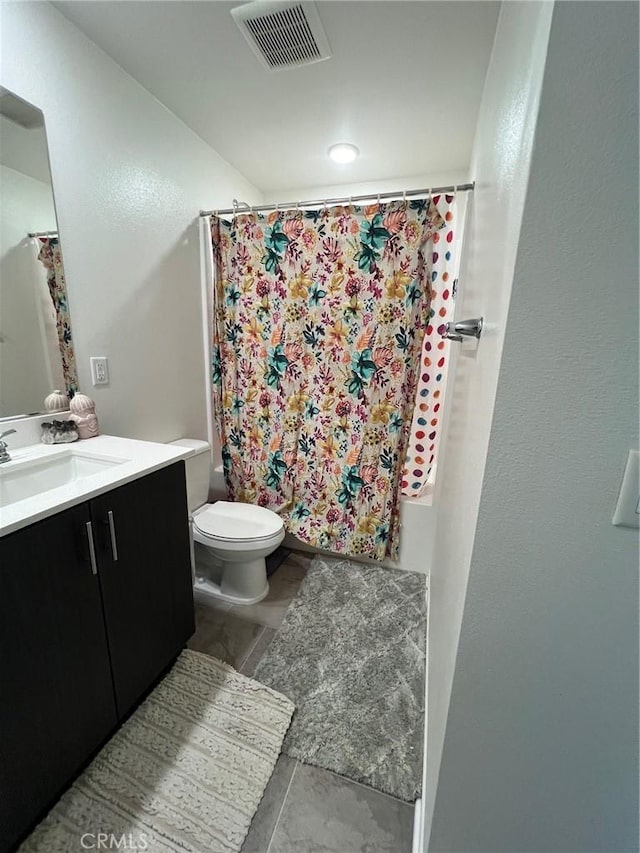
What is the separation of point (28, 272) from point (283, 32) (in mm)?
1208

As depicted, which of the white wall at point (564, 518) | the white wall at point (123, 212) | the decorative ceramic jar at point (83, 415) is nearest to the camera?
the white wall at point (564, 518)

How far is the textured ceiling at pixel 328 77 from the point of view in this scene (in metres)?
1.13

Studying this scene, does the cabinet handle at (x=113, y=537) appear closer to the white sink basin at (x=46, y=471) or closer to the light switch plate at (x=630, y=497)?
the white sink basin at (x=46, y=471)

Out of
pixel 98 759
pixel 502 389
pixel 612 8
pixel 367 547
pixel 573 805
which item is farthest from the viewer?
pixel 367 547

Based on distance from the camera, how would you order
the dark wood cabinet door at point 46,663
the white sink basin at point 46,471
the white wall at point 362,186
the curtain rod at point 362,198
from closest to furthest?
the dark wood cabinet door at point 46,663 < the white sink basin at point 46,471 < the curtain rod at point 362,198 < the white wall at point 362,186

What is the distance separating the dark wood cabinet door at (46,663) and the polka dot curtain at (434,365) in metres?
1.50

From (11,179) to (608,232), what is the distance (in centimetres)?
161

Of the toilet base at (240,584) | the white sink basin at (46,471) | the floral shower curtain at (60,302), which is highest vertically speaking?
the floral shower curtain at (60,302)

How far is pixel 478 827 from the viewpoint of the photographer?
0.72 metres

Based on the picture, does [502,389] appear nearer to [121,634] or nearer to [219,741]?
[121,634]

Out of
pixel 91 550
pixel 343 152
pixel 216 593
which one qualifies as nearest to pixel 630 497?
pixel 91 550

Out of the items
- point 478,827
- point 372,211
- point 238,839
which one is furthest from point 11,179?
point 478,827

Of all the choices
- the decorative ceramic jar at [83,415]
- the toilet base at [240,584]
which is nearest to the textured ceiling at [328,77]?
the decorative ceramic jar at [83,415]

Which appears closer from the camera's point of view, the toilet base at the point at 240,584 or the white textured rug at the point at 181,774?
the white textured rug at the point at 181,774
